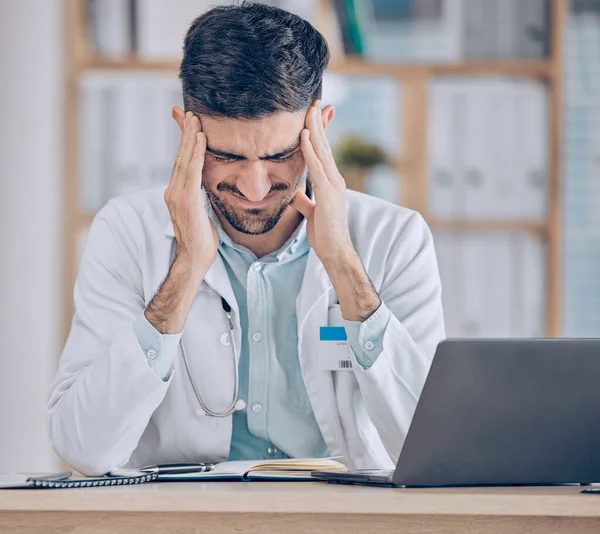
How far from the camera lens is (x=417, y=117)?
118 inches

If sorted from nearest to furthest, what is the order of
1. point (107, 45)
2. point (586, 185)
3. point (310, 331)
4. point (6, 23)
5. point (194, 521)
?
point (194, 521)
point (310, 331)
point (6, 23)
point (107, 45)
point (586, 185)

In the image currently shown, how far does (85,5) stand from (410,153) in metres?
1.09

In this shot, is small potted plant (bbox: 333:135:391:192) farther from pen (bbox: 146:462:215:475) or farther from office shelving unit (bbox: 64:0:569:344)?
pen (bbox: 146:462:215:475)

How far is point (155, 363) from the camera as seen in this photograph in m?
1.57

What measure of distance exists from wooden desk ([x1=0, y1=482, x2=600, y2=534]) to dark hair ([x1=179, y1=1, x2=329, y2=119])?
732mm

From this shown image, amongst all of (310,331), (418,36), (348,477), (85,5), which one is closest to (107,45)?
(85,5)

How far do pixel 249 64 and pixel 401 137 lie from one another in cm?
140

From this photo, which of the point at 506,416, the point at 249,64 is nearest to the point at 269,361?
the point at 249,64

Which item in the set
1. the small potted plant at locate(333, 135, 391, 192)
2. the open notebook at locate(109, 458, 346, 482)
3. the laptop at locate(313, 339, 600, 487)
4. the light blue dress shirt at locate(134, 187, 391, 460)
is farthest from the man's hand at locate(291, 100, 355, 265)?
the small potted plant at locate(333, 135, 391, 192)

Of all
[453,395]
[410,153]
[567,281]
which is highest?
[410,153]

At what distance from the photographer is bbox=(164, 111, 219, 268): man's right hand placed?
167 centimetres

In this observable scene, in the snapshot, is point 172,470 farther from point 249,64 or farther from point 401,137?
point 401,137

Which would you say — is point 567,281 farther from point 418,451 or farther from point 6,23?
point 418,451

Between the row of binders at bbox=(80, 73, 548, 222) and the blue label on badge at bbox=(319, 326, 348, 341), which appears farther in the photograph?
the row of binders at bbox=(80, 73, 548, 222)
